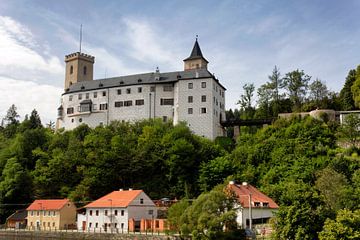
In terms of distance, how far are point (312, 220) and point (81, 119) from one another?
59051 mm

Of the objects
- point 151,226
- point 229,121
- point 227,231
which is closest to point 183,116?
point 229,121

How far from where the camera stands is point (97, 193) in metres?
62.7

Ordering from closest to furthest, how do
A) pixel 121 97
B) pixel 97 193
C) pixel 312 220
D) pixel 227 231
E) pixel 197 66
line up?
pixel 312 220 → pixel 227 231 → pixel 97 193 → pixel 121 97 → pixel 197 66

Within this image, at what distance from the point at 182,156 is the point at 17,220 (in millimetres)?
24129

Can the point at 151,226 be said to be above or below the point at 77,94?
below

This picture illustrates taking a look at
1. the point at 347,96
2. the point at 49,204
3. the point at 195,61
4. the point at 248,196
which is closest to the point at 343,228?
the point at 248,196

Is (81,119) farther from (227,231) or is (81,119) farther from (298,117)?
(227,231)

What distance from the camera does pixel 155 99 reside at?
3022 inches

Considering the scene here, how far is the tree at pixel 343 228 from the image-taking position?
27.1m

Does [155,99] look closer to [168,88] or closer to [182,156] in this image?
[168,88]

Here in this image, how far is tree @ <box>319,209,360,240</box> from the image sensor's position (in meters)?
27.1

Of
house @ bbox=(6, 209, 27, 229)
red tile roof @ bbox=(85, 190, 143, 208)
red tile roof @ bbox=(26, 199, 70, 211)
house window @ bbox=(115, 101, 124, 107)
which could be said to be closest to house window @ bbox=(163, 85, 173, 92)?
house window @ bbox=(115, 101, 124, 107)

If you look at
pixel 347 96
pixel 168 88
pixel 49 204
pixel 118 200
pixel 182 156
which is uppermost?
pixel 168 88

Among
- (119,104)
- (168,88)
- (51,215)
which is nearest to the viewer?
(51,215)
